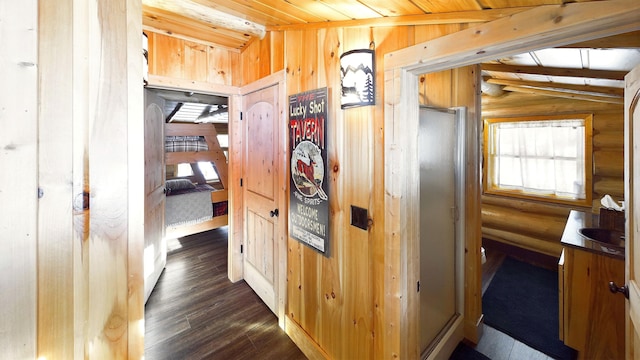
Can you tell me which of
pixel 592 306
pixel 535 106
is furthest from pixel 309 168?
pixel 535 106

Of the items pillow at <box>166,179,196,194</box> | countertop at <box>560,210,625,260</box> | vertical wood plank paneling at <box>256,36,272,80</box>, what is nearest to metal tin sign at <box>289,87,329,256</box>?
vertical wood plank paneling at <box>256,36,272,80</box>

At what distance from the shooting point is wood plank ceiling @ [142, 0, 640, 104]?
3.58ft

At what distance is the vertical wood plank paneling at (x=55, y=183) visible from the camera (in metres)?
0.72

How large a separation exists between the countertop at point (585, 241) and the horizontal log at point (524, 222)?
1.01 m

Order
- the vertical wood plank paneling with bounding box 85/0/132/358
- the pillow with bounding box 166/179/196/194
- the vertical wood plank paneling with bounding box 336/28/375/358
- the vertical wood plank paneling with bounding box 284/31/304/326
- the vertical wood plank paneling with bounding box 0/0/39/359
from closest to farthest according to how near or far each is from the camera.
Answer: the vertical wood plank paneling with bounding box 0/0/39/359, the vertical wood plank paneling with bounding box 85/0/132/358, the vertical wood plank paneling with bounding box 336/28/375/358, the vertical wood plank paneling with bounding box 284/31/304/326, the pillow with bounding box 166/179/196/194

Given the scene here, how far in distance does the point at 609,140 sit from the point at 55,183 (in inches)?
189

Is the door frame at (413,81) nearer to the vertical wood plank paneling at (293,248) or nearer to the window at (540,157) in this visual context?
the vertical wood plank paneling at (293,248)

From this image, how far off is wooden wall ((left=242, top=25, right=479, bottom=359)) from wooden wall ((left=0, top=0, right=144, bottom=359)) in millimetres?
1070

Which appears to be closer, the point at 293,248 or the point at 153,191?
the point at 293,248

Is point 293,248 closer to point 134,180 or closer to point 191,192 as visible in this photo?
point 134,180

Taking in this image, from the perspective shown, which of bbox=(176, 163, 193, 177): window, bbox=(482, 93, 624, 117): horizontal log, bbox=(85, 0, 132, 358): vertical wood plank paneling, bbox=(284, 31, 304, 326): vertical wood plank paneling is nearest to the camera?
bbox=(85, 0, 132, 358): vertical wood plank paneling

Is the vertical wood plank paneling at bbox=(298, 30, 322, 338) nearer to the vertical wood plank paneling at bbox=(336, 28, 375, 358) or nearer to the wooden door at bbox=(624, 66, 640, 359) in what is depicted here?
the vertical wood plank paneling at bbox=(336, 28, 375, 358)

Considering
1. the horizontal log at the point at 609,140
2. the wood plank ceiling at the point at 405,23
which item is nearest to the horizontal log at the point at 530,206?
the horizontal log at the point at 609,140

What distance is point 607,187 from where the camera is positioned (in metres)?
3.01
